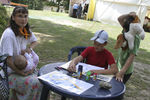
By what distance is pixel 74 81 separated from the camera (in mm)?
1708

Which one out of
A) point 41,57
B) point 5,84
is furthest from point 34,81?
point 41,57

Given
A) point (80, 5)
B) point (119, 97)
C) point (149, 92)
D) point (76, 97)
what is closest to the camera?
point (76, 97)

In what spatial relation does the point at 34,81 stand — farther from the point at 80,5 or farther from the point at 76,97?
the point at 80,5

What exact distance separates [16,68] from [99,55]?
111 cm

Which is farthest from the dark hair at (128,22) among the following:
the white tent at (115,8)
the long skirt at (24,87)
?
the white tent at (115,8)

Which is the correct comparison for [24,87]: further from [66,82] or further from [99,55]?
[99,55]

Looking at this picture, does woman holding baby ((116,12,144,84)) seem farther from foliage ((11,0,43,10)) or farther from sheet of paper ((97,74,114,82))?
foliage ((11,0,43,10))

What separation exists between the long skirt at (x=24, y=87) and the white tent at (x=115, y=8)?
498 inches

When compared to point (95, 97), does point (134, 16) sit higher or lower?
higher

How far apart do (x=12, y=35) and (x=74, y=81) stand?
1048 mm

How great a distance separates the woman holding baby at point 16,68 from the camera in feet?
6.94

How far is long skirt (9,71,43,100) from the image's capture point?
212cm

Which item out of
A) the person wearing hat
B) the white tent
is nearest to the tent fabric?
the white tent

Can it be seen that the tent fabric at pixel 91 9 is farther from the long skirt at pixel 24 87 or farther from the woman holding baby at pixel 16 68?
the long skirt at pixel 24 87
